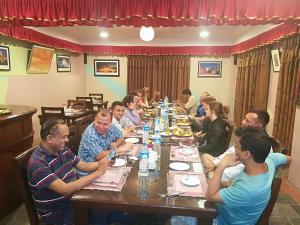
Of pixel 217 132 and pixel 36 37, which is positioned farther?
pixel 36 37

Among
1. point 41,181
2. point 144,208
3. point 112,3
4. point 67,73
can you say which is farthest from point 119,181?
point 67,73

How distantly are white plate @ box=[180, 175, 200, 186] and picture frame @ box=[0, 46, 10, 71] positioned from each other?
379 cm

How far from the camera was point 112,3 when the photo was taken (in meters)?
2.30

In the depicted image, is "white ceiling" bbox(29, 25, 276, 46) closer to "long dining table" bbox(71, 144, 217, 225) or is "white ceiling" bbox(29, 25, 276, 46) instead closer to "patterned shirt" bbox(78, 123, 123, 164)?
"patterned shirt" bbox(78, 123, 123, 164)

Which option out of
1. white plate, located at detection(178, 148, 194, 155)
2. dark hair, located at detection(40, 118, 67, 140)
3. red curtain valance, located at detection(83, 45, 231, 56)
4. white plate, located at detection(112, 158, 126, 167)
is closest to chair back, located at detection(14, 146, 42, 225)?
dark hair, located at detection(40, 118, 67, 140)

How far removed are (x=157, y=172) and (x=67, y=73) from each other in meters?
5.41

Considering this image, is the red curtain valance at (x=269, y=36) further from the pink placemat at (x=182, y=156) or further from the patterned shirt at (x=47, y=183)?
the patterned shirt at (x=47, y=183)

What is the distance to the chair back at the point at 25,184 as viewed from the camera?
4.86 feet

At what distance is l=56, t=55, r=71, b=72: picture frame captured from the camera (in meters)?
6.04

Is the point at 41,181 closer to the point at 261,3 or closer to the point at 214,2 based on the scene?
the point at 214,2

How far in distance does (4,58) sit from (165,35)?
3.57 meters

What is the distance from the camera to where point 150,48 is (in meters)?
6.95

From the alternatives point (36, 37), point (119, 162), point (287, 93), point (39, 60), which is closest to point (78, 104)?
point (39, 60)

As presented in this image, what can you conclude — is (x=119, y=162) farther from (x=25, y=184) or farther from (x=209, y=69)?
(x=209, y=69)
